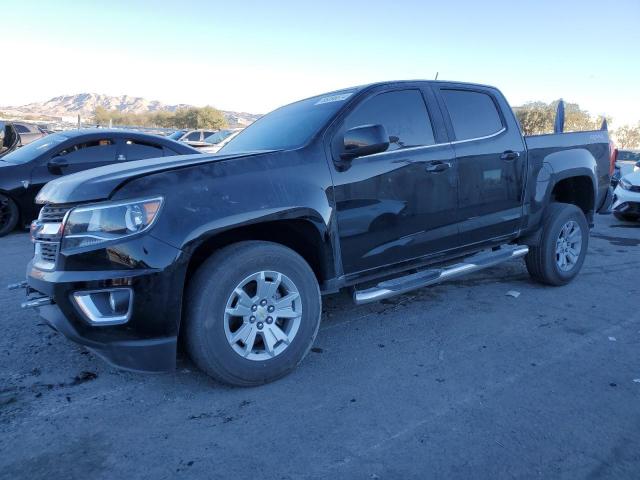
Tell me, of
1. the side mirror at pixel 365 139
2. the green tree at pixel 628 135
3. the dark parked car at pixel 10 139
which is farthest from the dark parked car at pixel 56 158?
the green tree at pixel 628 135

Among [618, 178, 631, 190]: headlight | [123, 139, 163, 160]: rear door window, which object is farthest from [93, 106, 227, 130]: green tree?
[618, 178, 631, 190]: headlight

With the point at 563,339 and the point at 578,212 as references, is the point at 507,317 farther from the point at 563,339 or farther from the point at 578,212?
the point at 578,212

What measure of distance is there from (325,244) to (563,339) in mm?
1962

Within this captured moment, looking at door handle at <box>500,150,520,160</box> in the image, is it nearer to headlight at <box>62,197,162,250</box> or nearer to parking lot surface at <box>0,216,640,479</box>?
parking lot surface at <box>0,216,640,479</box>

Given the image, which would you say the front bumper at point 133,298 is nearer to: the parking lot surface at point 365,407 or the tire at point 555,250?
the parking lot surface at point 365,407

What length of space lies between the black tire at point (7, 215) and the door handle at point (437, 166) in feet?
20.3

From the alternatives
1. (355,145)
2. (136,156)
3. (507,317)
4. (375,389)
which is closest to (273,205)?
(355,145)

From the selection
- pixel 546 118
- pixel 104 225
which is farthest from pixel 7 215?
pixel 546 118

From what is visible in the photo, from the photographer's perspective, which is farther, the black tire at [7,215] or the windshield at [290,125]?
the black tire at [7,215]

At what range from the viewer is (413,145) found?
3764mm

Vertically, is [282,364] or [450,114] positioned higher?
[450,114]

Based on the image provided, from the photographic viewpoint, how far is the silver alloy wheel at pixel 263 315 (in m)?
2.89

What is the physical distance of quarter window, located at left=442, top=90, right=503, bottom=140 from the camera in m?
4.15

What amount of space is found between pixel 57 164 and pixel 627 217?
10273 millimetres
